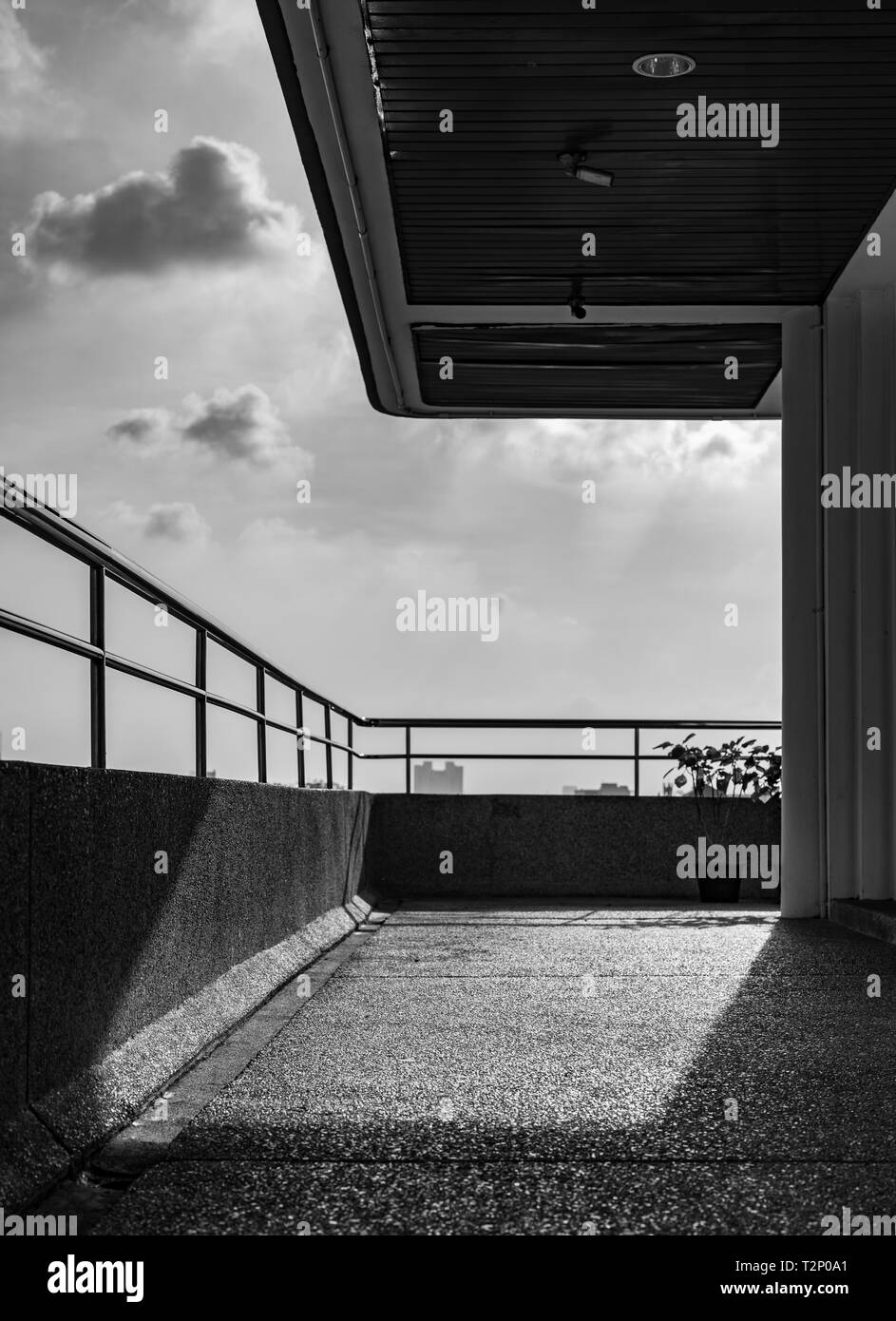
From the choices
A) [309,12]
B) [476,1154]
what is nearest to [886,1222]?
[476,1154]

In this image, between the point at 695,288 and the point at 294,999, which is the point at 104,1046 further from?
the point at 695,288

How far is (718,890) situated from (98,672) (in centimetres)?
805

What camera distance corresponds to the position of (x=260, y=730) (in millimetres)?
6258

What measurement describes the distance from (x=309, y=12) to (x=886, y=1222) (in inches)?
197

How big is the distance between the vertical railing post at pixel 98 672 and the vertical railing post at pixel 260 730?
8.07ft

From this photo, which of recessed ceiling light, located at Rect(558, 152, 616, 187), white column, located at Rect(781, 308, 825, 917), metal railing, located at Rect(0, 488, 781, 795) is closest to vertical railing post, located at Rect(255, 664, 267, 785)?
metal railing, located at Rect(0, 488, 781, 795)

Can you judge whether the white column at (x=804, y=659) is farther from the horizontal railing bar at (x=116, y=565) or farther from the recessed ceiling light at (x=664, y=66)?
the horizontal railing bar at (x=116, y=565)

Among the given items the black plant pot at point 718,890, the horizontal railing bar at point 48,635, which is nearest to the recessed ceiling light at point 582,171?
the horizontal railing bar at point 48,635

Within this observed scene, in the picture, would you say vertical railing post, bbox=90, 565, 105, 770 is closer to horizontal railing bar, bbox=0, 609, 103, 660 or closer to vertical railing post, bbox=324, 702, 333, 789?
horizontal railing bar, bbox=0, 609, 103, 660

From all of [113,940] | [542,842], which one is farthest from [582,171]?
[542,842]

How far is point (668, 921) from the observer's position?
28.4ft

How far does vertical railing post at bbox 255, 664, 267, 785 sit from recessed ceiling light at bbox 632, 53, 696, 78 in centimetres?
321

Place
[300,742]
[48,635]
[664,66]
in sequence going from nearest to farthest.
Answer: [48,635]
[664,66]
[300,742]

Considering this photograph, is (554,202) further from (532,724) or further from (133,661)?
(532,724)
